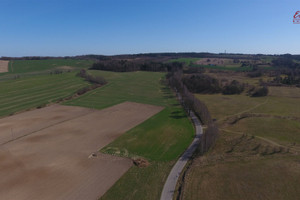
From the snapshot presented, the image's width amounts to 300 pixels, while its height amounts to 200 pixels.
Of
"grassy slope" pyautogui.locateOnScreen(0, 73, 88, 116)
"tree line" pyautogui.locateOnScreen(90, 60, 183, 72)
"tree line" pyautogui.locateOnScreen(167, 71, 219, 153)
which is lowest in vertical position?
"tree line" pyautogui.locateOnScreen(167, 71, 219, 153)

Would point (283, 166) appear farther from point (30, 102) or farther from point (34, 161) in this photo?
point (30, 102)

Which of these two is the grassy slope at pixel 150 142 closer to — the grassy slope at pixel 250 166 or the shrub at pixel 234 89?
the grassy slope at pixel 250 166

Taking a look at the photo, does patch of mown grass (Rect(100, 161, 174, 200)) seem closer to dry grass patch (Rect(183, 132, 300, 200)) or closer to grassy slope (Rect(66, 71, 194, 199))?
grassy slope (Rect(66, 71, 194, 199))

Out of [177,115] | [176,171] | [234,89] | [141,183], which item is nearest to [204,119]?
[177,115]

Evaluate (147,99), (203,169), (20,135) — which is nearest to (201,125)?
(203,169)

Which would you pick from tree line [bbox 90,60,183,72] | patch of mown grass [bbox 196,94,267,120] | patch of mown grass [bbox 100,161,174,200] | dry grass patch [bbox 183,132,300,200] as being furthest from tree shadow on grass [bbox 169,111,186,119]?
tree line [bbox 90,60,183,72]

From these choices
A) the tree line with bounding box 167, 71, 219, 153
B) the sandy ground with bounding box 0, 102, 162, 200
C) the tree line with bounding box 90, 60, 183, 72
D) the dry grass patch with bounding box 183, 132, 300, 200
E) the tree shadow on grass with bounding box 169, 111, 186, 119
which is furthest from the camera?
the tree line with bounding box 90, 60, 183, 72
